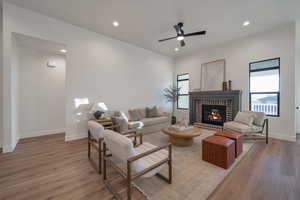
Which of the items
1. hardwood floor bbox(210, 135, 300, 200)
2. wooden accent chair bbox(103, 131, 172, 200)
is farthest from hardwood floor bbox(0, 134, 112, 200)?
hardwood floor bbox(210, 135, 300, 200)

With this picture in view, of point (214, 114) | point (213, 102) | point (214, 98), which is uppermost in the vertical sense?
point (214, 98)

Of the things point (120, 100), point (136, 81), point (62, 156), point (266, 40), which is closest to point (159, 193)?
point (62, 156)

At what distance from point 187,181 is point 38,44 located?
508 cm

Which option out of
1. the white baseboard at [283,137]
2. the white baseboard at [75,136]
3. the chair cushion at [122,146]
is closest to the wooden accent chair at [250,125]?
the white baseboard at [283,137]

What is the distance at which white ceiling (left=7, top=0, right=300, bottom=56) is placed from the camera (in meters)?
2.86

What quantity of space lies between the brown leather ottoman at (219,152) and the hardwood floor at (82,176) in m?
0.19

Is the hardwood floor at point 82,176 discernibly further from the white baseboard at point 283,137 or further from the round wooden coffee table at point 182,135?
the round wooden coffee table at point 182,135

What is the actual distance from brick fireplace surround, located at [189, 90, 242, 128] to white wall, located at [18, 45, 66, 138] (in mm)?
5434

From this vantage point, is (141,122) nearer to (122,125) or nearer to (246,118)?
(122,125)

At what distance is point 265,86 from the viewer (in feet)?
13.5

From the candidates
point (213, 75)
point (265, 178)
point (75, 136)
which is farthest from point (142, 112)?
point (265, 178)

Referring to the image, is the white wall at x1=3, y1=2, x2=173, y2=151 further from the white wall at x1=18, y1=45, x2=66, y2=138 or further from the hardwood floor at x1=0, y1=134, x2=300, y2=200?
the white wall at x1=18, y1=45, x2=66, y2=138

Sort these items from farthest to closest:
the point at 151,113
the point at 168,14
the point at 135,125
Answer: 1. the point at 151,113
2. the point at 135,125
3. the point at 168,14

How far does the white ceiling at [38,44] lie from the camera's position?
10.5 ft
